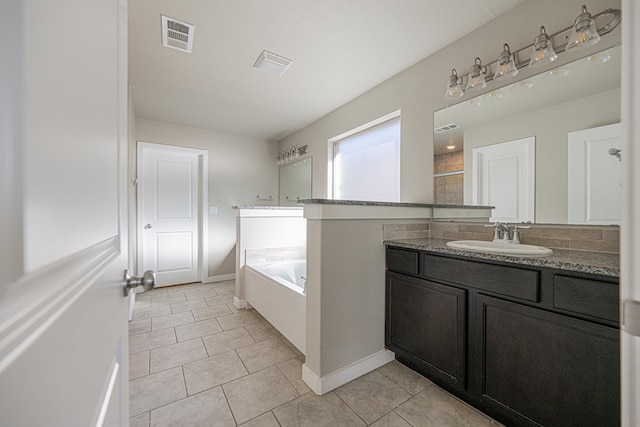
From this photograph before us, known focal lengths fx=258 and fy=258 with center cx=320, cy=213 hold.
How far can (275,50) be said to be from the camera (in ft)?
7.00

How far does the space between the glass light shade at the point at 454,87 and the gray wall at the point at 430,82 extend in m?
0.10

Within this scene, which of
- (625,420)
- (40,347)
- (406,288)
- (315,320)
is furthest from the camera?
(406,288)

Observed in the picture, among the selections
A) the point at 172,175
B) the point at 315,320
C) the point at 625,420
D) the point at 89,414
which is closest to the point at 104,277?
the point at 89,414

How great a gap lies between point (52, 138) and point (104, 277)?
28 cm

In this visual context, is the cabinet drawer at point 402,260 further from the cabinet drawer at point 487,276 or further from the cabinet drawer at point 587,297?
the cabinet drawer at point 587,297

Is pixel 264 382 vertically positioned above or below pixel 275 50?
below

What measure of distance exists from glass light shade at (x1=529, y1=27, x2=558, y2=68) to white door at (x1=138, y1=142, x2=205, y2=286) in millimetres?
3982

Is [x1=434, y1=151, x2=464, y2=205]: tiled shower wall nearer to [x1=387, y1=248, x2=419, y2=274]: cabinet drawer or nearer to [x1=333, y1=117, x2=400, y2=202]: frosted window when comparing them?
[x1=333, y1=117, x2=400, y2=202]: frosted window

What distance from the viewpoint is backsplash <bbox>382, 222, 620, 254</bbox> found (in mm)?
1359

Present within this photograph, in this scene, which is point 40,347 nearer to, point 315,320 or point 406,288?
point 315,320

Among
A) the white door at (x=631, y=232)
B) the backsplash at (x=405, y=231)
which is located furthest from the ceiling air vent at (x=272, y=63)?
the white door at (x=631, y=232)

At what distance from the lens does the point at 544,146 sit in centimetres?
158

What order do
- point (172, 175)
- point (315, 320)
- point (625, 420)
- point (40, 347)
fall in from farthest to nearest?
point (172, 175), point (315, 320), point (625, 420), point (40, 347)

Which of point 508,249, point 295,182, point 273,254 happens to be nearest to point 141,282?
point 508,249
